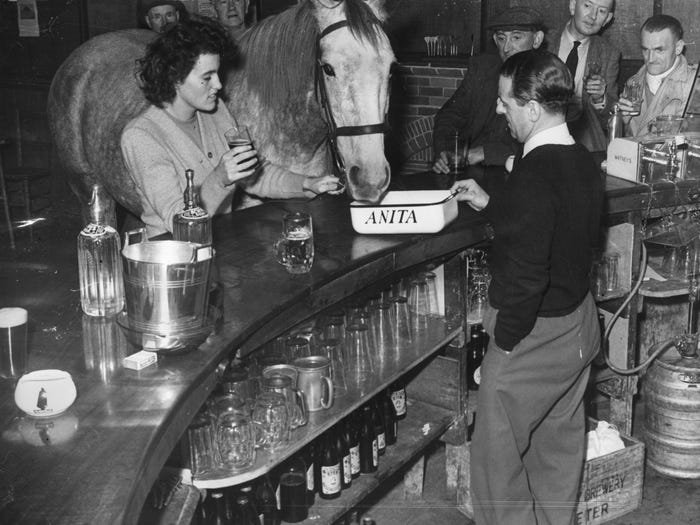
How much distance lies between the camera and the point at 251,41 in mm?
4410

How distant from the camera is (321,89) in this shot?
4039mm

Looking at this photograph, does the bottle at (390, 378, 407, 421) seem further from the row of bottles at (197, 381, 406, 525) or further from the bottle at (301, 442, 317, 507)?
the bottle at (301, 442, 317, 507)

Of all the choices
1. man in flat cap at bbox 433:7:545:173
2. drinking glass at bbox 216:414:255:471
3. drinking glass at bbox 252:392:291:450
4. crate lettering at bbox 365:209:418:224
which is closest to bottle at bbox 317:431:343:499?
drinking glass at bbox 252:392:291:450

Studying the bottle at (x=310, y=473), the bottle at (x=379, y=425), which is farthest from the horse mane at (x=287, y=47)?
the bottle at (x=310, y=473)

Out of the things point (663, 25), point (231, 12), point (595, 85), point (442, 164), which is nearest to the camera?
point (442, 164)

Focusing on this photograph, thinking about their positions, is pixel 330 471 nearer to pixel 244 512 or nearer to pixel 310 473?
pixel 310 473

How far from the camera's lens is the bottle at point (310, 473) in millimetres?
3285

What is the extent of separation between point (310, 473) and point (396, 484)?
1.09 meters

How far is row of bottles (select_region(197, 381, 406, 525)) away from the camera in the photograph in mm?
3062

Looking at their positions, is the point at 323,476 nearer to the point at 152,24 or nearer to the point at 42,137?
the point at 152,24

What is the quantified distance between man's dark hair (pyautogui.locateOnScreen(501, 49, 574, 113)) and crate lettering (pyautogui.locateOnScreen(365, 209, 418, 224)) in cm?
65

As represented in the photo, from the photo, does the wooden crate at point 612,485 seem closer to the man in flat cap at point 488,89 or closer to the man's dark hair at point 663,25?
the man in flat cap at point 488,89

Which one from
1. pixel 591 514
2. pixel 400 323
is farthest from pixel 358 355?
pixel 591 514

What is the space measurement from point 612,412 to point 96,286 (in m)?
3.12
